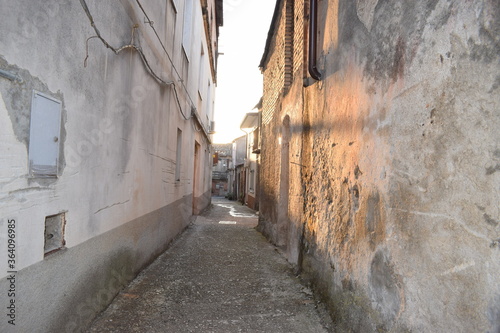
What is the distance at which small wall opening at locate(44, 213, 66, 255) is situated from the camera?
2.25 metres

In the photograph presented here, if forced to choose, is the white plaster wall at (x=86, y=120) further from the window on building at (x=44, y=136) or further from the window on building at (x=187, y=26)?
the window on building at (x=187, y=26)

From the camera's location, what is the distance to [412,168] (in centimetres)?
193

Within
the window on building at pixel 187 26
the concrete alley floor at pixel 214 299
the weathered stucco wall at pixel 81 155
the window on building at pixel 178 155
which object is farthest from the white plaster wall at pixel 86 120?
the window on building at pixel 187 26

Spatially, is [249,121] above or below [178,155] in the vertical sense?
above

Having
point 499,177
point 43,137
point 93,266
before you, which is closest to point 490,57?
point 499,177

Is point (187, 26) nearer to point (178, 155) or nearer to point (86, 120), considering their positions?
point (178, 155)

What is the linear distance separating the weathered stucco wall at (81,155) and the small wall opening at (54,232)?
0.15 ft

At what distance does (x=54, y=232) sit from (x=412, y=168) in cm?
239

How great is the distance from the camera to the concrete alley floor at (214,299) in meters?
3.08

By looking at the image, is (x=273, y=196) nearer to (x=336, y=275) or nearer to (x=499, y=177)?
(x=336, y=275)

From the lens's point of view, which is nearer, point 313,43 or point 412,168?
point 412,168

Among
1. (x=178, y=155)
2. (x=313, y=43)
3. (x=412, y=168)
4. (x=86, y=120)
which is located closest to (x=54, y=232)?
(x=86, y=120)

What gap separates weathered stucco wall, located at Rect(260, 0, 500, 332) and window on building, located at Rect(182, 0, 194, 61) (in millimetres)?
4802

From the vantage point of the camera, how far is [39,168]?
6.76 feet
